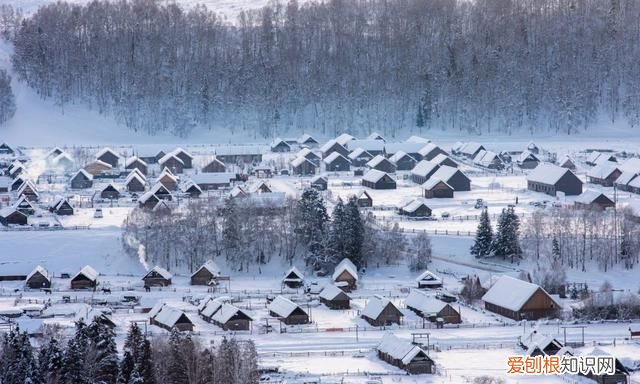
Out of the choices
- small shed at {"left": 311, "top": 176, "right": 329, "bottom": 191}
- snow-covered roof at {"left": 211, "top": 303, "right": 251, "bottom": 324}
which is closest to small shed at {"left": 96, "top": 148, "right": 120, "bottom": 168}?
small shed at {"left": 311, "top": 176, "right": 329, "bottom": 191}

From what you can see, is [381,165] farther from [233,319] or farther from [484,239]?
[233,319]

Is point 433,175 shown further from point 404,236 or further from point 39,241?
point 39,241

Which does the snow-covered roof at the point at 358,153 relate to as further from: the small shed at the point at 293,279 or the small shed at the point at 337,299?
the small shed at the point at 337,299

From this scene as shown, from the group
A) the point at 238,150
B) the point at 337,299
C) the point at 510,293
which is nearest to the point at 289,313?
the point at 337,299

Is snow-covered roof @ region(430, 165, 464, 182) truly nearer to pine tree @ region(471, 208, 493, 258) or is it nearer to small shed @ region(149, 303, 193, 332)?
pine tree @ region(471, 208, 493, 258)

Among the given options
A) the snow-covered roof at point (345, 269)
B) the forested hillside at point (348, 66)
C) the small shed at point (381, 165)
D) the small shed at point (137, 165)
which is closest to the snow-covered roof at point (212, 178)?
the small shed at point (137, 165)

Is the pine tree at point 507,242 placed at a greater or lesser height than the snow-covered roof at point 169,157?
lesser

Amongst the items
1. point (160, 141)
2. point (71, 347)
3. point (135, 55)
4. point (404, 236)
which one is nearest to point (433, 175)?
point (404, 236)
